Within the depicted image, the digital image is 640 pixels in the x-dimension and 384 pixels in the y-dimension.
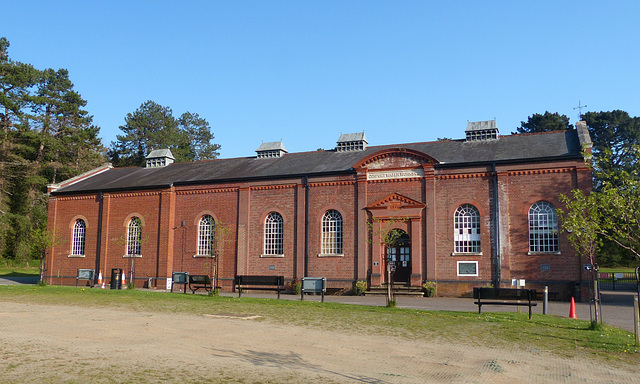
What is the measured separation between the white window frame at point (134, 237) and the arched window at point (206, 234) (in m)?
4.12

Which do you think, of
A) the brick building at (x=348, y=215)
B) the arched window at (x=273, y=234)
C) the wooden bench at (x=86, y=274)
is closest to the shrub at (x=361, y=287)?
the brick building at (x=348, y=215)

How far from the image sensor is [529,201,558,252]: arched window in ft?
82.0

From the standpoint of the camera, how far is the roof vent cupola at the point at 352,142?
32.3 meters

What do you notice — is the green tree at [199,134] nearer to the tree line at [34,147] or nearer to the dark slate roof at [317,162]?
the tree line at [34,147]

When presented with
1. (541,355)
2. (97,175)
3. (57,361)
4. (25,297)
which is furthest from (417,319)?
(97,175)

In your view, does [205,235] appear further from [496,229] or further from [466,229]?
[496,229]

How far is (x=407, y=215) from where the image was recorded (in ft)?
90.0

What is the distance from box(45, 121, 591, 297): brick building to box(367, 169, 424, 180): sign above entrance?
0.05 m

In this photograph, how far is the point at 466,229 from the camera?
87.0ft

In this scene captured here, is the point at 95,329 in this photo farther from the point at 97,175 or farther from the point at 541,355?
the point at 97,175

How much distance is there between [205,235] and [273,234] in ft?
15.0

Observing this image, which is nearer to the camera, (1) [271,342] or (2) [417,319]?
(1) [271,342]

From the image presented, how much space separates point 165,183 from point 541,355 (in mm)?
27013

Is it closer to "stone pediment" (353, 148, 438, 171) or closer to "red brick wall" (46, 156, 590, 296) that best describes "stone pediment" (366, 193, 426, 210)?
"red brick wall" (46, 156, 590, 296)
